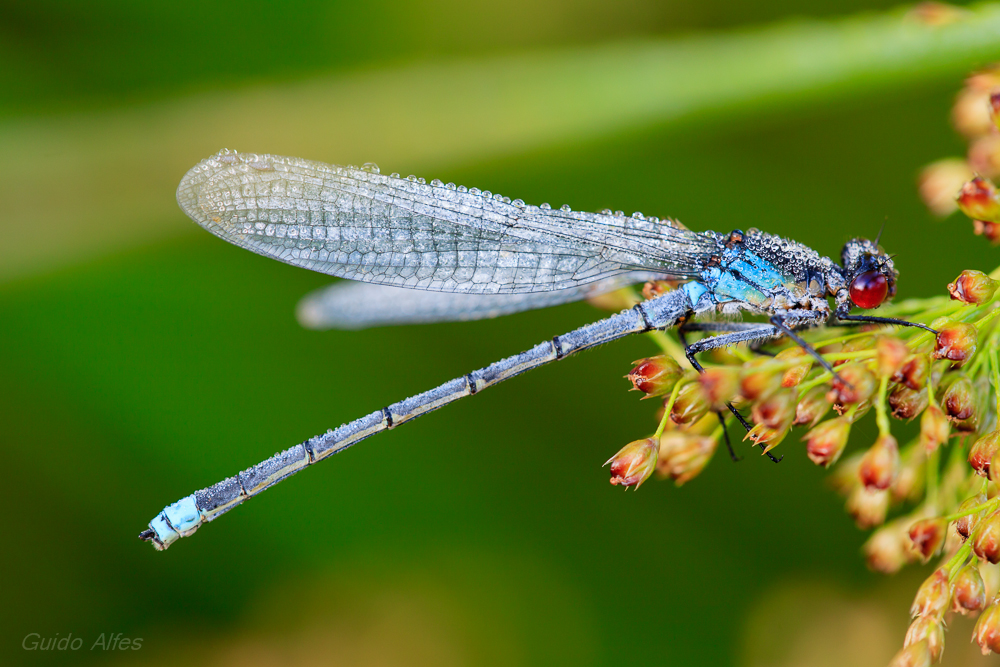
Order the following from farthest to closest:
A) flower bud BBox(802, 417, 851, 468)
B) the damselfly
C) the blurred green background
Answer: the blurred green background
the damselfly
flower bud BBox(802, 417, 851, 468)

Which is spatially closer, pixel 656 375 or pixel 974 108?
pixel 656 375

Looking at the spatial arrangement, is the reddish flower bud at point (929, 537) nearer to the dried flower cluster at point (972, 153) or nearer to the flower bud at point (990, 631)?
the flower bud at point (990, 631)

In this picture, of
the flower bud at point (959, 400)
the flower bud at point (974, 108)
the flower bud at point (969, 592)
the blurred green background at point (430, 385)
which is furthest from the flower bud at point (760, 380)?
the blurred green background at point (430, 385)

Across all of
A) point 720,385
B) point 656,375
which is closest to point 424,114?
point 656,375

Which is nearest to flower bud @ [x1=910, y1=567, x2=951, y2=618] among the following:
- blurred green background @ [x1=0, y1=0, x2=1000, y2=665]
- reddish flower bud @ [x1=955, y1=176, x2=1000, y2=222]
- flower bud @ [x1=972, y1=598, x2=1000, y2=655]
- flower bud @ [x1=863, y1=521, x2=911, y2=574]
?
flower bud @ [x1=972, y1=598, x2=1000, y2=655]

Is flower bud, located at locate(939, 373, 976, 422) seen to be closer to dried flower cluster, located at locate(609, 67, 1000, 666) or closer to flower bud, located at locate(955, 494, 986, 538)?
dried flower cluster, located at locate(609, 67, 1000, 666)

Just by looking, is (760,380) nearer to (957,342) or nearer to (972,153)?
(957,342)
